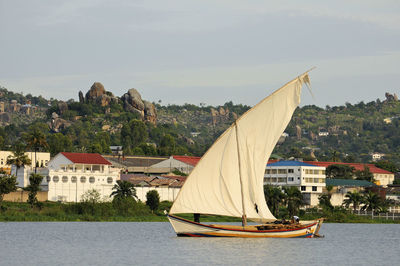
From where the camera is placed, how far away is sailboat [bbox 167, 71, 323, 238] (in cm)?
6094

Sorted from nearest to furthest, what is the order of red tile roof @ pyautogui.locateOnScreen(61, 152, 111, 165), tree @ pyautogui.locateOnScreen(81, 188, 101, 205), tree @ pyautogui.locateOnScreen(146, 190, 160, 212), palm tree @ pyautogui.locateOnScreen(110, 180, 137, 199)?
tree @ pyautogui.locateOnScreen(81, 188, 101, 205) < tree @ pyautogui.locateOnScreen(146, 190, 160, 212) < palm tree @ pyautogui.locateOnScreen(110, 180, 137, 199) < red tile roof @ pyautogui.locateOnScreen(61, 152, 111, 165)

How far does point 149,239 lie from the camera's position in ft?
239

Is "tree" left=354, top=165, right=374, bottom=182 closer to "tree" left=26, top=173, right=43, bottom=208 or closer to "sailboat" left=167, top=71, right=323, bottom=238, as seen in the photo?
"tree" left=26, top=173, right=43, bottom=208

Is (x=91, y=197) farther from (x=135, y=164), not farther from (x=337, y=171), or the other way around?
(x=337, y=171)

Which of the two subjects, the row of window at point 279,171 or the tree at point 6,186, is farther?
the row of window at point 279,171

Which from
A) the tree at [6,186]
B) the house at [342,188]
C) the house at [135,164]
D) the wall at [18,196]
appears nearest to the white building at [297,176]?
the house at [342,188]

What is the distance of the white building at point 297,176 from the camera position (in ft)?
501

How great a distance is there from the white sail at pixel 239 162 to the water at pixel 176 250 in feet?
10.2

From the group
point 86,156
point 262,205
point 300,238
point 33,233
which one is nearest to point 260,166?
point 262,205

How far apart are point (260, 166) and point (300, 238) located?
11.5 metres

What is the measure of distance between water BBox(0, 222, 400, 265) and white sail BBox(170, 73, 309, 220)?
10.2 feet

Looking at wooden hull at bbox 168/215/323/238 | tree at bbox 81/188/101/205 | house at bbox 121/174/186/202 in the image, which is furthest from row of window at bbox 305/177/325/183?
wooden hull at bbox 168/215/323/238

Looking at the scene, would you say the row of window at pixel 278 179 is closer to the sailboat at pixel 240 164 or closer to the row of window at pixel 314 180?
the row of window at pixel 314 180

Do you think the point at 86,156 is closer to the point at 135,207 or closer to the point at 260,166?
the point at 135,207
